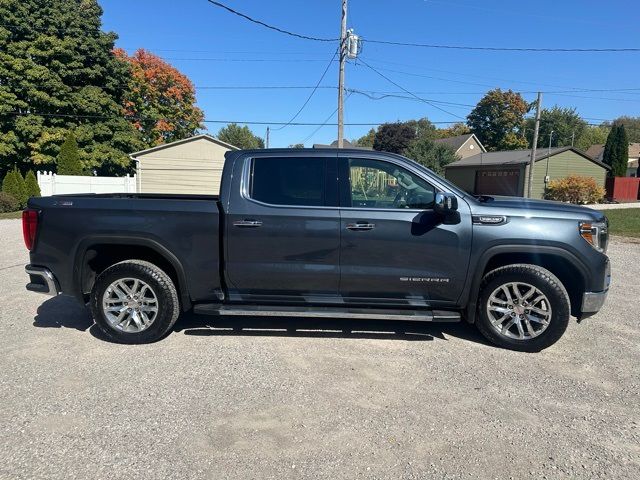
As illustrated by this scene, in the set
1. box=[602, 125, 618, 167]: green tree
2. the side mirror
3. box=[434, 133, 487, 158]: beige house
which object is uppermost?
box=[434, 133, 487, 158]: beige house

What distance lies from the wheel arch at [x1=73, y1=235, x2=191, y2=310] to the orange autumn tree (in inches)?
1414

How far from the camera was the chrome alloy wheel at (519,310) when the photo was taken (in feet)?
14.1

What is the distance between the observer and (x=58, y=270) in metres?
4.45

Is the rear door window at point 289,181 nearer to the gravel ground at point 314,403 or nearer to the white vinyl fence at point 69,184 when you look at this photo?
the gravel ground at point 314,403

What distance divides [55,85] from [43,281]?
27232 millimetres

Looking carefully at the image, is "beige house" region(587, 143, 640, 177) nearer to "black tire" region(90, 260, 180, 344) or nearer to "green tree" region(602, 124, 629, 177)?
"green tree" region(602, 124, 629, 177)

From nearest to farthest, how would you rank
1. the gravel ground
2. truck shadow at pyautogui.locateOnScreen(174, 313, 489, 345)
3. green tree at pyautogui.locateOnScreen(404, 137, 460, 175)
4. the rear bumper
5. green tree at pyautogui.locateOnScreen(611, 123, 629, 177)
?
the gravel ground, the rear bumper, truck shadow at pyautogui.locateOnScreen(174, 313, 489, 345), green tree at pyautogui.locateOnScreen(611, 123, 629, 177), green tree at pyautogui.locateOnScreen(404, 137, 460, 175)

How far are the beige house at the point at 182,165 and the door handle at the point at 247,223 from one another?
24.2 m

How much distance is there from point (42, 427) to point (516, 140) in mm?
74742

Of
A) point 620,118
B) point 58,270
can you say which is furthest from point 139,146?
point 620,118

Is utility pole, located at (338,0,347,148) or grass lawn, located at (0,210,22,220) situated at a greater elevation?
utility pole, located at (338,0,347,148)

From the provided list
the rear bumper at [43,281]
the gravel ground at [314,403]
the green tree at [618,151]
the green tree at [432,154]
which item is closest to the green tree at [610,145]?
the green tree at [618,151]

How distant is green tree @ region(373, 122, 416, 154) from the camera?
65.0 meters

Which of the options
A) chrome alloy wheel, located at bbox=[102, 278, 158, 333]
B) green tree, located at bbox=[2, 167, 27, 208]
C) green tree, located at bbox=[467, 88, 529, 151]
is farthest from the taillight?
green tree, located at bbox=[467, 88, 529, 151]
